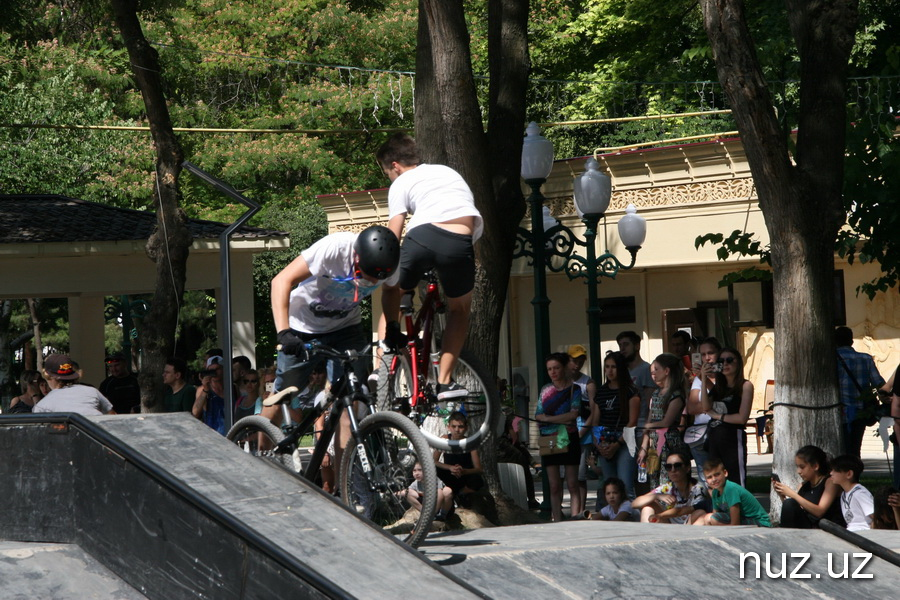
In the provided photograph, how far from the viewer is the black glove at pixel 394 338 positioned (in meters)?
6.21

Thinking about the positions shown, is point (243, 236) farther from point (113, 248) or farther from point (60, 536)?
point (60, 536)

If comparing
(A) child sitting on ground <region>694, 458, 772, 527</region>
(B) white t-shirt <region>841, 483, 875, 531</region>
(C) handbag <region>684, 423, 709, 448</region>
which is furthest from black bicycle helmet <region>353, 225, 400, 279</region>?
(C) handbag <region>684, 423, 709, 448</region>

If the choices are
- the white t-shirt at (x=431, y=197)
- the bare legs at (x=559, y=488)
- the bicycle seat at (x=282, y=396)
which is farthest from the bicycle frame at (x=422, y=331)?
the bare legs at (x=559, y=488)

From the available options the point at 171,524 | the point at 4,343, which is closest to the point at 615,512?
the point at 171,524

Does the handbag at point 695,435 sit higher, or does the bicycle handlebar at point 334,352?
the bicycle handlebar at point 334,352

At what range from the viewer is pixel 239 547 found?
4.38m

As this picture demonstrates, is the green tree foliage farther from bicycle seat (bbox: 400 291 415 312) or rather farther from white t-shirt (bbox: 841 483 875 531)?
bicycle seat (bbox: 400 291 415 312)

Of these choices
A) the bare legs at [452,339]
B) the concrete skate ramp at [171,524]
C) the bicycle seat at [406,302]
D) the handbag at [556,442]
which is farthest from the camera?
the handbag at [556,442]

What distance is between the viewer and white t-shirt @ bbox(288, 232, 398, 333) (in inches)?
237

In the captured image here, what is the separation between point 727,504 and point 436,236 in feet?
12.6

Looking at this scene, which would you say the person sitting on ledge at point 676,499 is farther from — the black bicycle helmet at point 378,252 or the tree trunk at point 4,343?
the tree trunk at point 4,343

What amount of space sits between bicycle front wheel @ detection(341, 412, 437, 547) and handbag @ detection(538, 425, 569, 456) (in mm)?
5131

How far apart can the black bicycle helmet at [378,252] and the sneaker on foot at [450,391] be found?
734 millimetres

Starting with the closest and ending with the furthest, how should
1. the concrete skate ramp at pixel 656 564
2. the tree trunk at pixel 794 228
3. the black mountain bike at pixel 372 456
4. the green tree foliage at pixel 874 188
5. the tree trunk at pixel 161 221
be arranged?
the concrete skate ramp at pixel 656 564 < the black mountain bike at pixel 372 456 < the tree trunk at pixel 794 228 < the green tree foliage at pixel 874 188 < the tree trunk at pixel 161 221
